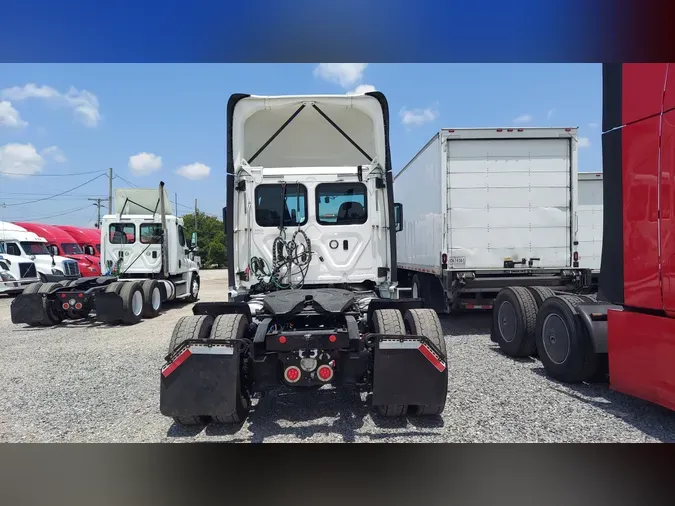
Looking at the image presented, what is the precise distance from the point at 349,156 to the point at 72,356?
5.89 metres

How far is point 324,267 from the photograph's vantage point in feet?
19.6

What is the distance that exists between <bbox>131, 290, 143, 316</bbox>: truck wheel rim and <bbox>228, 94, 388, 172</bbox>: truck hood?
6294mm

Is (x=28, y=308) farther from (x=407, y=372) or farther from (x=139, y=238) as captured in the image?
(x=407, y=372)

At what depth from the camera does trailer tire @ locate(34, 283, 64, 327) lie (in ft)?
33.9

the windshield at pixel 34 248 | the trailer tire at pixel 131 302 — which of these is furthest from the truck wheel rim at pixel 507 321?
the windshield at pixel 34 248

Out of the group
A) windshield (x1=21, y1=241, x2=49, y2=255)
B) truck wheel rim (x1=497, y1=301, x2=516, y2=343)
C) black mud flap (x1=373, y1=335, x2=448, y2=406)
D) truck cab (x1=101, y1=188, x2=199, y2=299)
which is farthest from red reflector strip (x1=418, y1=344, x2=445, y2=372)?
windshield (x1=21, y1=241, x2=49, y2=255)

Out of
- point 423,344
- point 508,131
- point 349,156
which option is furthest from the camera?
point 508,131

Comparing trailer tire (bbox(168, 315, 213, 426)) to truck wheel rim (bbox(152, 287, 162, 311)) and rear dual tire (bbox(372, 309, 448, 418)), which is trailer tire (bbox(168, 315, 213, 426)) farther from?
truck wheel rim (bbox(152, 287, 162, 311))

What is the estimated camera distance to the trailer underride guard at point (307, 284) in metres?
3.76

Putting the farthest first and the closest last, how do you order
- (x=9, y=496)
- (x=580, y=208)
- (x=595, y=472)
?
(x=580, y=208) → (x=595, y=472) → (x=9, y=496)

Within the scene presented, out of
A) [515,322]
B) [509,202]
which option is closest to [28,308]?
[515,322]

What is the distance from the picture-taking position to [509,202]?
8.45 metres
